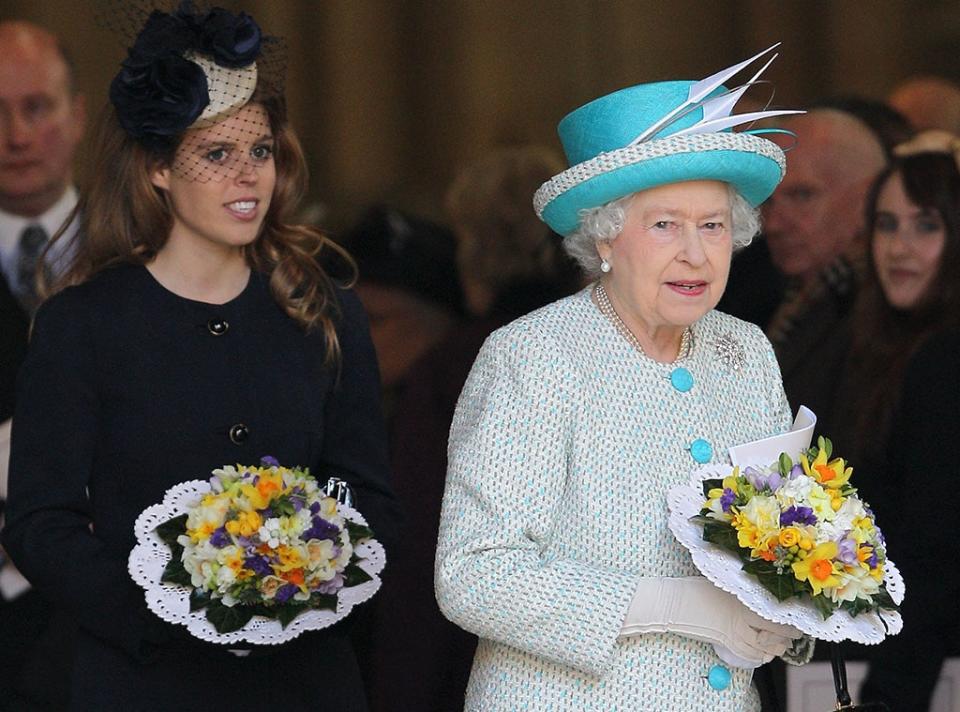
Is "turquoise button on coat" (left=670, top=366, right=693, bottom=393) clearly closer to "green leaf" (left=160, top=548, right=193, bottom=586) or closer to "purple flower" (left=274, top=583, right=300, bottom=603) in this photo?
"purple flower" (left=274, top=583, right=300, bottom=603)

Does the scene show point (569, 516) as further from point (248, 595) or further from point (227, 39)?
point (227, 39)

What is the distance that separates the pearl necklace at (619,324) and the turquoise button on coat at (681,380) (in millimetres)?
53

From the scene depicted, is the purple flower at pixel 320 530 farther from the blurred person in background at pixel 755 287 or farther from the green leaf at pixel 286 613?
the blurred person in background at pixel 755 287

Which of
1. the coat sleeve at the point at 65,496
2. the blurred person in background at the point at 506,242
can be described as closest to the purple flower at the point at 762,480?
the coat sleeve at the point at 65,496

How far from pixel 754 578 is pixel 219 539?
3.11ft

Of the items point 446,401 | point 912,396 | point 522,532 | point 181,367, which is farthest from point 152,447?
point 912,396

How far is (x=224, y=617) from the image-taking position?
296cm

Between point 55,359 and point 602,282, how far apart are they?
1065mm

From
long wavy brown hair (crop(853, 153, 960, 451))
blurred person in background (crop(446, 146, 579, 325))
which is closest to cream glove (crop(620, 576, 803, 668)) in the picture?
long wavy brown hair (crop(853, 153, 960, 451))

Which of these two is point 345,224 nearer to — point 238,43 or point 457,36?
A: point 457,36

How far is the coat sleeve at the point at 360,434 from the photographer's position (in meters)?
3.42

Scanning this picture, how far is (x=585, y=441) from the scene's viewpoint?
113 inches

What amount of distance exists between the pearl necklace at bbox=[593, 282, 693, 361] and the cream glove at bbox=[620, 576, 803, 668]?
453mm

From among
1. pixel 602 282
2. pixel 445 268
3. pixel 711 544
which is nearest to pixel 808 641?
pixel 711 544
